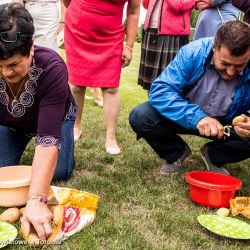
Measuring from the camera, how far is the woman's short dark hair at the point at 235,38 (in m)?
2.46

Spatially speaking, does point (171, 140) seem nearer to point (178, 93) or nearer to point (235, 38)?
point (178, 93)

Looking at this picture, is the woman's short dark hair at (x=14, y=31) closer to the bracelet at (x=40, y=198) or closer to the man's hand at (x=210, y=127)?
the bracelet at (x=40, y=198)

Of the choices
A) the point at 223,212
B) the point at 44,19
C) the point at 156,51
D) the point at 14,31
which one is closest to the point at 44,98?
the point at 14,31

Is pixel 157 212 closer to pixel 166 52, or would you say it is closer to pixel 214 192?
pixel 214 192

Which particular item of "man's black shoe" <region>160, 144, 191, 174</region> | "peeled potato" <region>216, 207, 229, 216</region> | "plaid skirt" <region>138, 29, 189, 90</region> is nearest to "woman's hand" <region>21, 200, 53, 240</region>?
"peeled potato" <region>216, 207, 229, 216</region>

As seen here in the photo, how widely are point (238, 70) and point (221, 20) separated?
1398mm

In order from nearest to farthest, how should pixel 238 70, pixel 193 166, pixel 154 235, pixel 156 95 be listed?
pixel 154 235 < pixel 238 70 < pixel 156 95 < pixel 193 166

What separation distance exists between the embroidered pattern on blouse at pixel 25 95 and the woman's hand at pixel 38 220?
580 millimetres

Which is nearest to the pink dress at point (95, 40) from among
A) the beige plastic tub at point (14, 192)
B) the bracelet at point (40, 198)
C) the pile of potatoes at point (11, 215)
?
the beige plastic tub at point (14, 192)

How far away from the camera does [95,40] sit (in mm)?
3354

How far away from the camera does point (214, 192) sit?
2402mm

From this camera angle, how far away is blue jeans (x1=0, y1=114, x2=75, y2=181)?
2684 millimetres

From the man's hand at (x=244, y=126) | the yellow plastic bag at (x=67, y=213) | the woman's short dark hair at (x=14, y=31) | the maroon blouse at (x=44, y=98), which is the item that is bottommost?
the yellow plastic bag at (x=67, y=213)

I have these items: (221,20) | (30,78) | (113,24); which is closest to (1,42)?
Result: (30,78)
